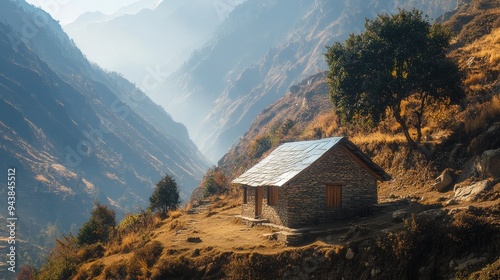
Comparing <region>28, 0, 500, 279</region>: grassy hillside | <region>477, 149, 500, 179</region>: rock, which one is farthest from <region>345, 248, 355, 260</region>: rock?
<region>477, 149, 500, 179</region>: rock

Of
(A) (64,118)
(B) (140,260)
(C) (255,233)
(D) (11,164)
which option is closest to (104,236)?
(B) (140,260)

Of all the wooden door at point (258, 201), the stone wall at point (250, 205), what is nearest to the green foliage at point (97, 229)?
the stone wall at point (250, 205)

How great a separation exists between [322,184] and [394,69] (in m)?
10.2

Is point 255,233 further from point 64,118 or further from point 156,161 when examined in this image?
point 156,161

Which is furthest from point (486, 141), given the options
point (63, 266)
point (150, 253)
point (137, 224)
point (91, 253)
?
point (137, 224)

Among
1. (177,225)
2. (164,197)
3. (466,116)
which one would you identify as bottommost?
(177,225)

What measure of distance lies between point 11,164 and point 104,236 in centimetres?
8900

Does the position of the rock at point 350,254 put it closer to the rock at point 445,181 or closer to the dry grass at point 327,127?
the rock at point 445,181

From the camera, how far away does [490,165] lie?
18.9 meters

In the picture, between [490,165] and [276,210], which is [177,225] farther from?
[490,165]

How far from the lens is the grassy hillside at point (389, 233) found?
1318 cm

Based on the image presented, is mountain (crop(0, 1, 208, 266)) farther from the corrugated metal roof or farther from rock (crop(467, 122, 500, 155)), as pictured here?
rock (crop(467, 122, 500, 155))

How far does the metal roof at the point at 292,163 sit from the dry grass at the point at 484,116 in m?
5.92

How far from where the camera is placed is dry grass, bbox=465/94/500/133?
23.2 metres
